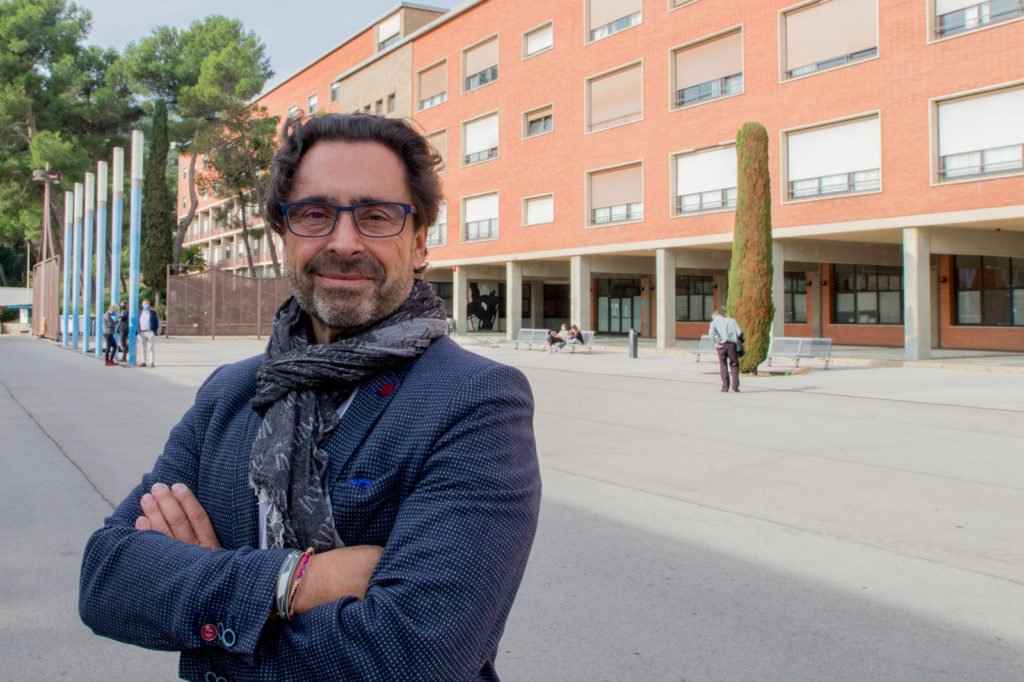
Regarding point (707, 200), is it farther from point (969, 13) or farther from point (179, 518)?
point (179, 518)

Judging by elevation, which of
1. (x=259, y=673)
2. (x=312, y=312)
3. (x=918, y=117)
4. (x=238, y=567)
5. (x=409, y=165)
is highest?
(x=918, y=117)

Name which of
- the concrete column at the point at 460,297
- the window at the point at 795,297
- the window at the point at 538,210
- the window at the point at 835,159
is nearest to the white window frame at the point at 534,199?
the window at the point at 538,210

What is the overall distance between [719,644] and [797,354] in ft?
61.5

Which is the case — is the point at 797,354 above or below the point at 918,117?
below

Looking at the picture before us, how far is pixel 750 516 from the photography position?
5762 millimetres

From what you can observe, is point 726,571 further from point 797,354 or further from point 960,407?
point 797,354

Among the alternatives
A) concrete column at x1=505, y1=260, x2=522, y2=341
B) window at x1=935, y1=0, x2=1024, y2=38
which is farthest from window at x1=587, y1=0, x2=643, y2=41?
window at x1=935, y1=0, x2=1024, y2=38

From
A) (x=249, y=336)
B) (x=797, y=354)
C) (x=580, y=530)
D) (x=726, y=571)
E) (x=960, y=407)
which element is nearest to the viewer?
(x=726, y=571)

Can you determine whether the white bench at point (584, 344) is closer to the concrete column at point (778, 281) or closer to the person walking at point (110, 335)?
the concrete column at point (778, 281)

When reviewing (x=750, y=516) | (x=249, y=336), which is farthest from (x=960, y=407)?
(x=249, y=336)

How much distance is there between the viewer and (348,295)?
1694 mm

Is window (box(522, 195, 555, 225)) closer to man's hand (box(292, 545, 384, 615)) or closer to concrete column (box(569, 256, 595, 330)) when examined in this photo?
concrete column (box(569, 256, 595, 330))

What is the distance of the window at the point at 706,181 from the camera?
27109mm

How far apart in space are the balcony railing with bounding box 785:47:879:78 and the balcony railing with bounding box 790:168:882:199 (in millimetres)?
3118
